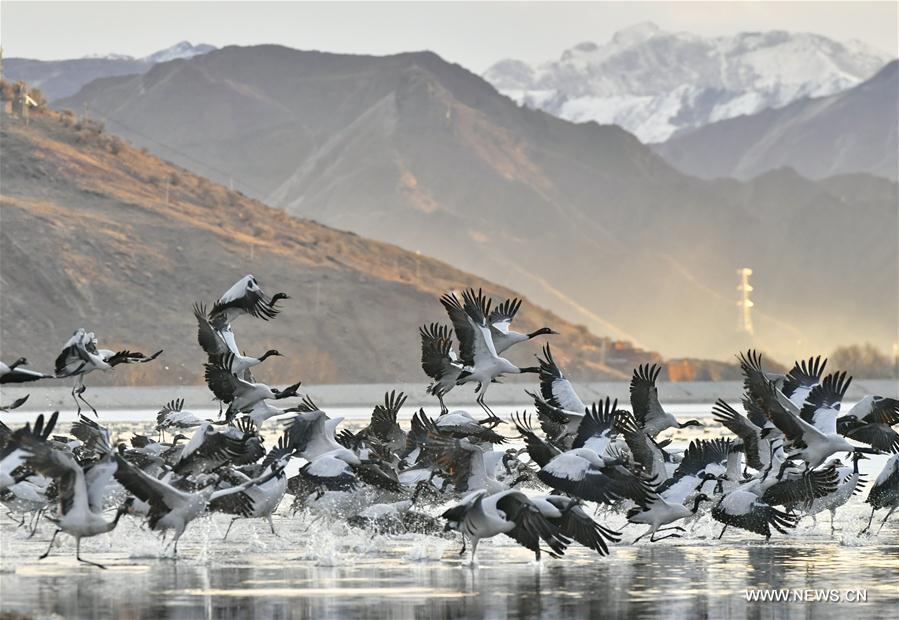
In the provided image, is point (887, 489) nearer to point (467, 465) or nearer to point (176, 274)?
point (467, 465)

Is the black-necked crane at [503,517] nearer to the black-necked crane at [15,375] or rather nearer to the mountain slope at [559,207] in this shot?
the black-necked crane at [15,375]

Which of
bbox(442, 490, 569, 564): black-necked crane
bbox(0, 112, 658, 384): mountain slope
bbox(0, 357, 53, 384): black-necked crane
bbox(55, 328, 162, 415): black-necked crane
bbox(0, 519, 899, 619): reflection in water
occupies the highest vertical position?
bbox(0, 112, 658, 384): mountain slope

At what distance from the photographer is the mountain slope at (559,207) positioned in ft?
461

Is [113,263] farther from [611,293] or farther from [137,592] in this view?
[137,592]

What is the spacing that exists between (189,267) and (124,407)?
3169cm

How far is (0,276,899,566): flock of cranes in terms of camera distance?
17.0 meters

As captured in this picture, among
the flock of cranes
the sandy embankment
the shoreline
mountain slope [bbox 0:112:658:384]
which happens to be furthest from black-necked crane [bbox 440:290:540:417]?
mountain slope [bbox 0:112:658:384]

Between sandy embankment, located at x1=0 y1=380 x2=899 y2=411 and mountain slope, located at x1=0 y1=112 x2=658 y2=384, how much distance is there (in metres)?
16.6

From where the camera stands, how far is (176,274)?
88.8 metres

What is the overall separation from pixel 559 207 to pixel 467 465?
5335 inches

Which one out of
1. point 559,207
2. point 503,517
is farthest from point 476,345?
point 559,207

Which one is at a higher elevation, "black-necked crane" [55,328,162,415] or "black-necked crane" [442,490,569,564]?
"black-necked crane" [55,328,162,415]

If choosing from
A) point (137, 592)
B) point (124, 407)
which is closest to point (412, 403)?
point (124, 407)

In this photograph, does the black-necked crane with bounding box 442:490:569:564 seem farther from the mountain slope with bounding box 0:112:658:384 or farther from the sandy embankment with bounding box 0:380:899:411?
the mountain slope with bounding box 0:112:658:384
